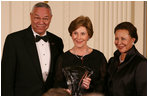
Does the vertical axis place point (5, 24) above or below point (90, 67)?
above

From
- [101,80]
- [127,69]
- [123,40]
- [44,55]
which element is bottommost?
[101,80]

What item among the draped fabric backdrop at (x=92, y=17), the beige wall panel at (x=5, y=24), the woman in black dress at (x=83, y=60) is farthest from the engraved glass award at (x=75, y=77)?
the beige wall panel at (x=5, y=24)

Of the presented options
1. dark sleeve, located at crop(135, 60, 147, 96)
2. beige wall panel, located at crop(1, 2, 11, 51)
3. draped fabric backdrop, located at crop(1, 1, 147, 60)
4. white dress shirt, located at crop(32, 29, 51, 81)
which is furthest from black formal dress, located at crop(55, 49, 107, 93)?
beige wall panel, located at crop(1, 2, 11, 51)

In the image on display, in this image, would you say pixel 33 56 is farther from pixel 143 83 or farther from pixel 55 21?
pixel 143 83

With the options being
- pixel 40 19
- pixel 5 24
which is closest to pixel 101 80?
pixel 40 19

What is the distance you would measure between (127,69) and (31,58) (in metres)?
0.90

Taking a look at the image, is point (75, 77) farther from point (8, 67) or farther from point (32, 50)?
point (8, 67)

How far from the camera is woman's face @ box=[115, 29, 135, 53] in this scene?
2312 millimetres

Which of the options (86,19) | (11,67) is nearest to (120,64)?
(86,19)

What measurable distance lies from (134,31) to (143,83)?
1.55 ft

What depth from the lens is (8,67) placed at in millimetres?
2449

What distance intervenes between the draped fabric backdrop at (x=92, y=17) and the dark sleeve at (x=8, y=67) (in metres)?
0.30

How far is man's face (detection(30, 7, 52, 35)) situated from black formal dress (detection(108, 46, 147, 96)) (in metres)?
0.78

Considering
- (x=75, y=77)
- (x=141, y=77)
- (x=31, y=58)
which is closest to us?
(x=141, y=77)
